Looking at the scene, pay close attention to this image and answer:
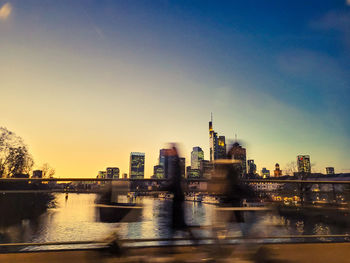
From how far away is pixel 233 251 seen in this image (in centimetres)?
268

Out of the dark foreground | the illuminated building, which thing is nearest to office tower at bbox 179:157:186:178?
the illuminated building

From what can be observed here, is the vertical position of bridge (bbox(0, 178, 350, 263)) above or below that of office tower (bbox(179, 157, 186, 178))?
below

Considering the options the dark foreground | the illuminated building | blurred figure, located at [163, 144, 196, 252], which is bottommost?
the dark foreground

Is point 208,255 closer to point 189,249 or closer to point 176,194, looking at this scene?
point 189,249

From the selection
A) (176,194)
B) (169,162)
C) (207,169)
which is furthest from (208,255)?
(169,162)

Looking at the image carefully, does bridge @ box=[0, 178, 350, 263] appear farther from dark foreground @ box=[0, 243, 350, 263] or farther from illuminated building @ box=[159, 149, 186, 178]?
illuminated building @ box=[159, 149, 186, 178]

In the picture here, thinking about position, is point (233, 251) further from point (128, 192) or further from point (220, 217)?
point (128, 192)

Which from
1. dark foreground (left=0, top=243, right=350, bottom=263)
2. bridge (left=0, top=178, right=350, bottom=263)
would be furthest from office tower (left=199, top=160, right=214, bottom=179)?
dark foreground (left=0, top=243, right=350, bottom=263)

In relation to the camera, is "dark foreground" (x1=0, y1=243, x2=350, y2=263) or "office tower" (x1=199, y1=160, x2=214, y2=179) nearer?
"dark foreground" (x1=0, y1=243, x2=350, y2=263)

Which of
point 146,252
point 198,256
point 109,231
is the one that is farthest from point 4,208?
point 198,256

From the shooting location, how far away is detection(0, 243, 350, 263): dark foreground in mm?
2680

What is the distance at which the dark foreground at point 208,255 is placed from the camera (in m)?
2.68

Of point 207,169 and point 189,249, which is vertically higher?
point 207,169

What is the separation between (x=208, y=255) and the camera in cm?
276
